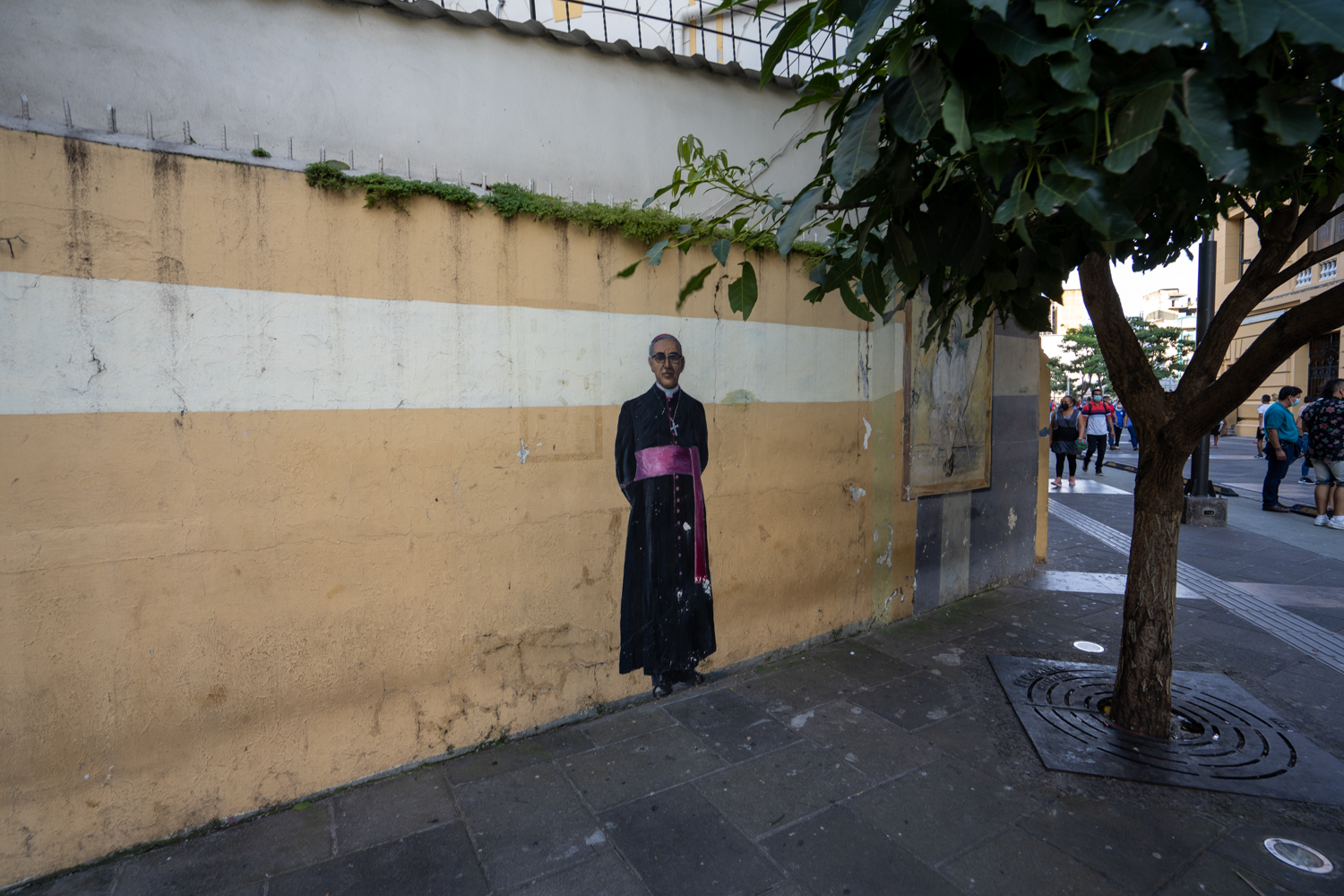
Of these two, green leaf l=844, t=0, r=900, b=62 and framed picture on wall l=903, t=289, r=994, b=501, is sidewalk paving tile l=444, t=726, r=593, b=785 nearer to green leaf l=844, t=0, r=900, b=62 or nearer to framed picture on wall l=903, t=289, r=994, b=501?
framed picture on wall l=903, t=289, r=994, b=501

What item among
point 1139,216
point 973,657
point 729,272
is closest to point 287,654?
point 729,272

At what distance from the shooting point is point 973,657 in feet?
15.3

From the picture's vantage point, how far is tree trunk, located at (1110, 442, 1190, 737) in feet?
11.6

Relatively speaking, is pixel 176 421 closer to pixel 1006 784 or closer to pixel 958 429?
pixel 1006 784

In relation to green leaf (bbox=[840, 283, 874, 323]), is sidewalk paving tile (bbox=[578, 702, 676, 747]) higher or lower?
lower

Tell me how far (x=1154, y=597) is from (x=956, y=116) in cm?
313

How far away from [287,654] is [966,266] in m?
3.28

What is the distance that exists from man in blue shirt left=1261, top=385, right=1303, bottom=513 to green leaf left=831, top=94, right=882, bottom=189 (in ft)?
33.7

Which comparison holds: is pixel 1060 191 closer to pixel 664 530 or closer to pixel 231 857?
pixel 664 530

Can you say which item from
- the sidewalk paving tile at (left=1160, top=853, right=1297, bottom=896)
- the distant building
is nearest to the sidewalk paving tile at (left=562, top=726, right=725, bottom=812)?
the sidewalk paving tile at (left=1160, top=853, right=1297, bottom=896)

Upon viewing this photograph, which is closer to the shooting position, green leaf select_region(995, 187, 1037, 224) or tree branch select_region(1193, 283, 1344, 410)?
green leaf select_region(995, 187, 1037, 224)

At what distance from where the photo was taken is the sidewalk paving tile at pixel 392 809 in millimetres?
2877

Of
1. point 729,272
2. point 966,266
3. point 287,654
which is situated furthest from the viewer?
point 729,272

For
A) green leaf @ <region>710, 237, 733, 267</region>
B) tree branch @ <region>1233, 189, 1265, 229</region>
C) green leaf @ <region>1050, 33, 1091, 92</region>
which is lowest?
green leaf @ <region>710, 237, 733, 267</region>
